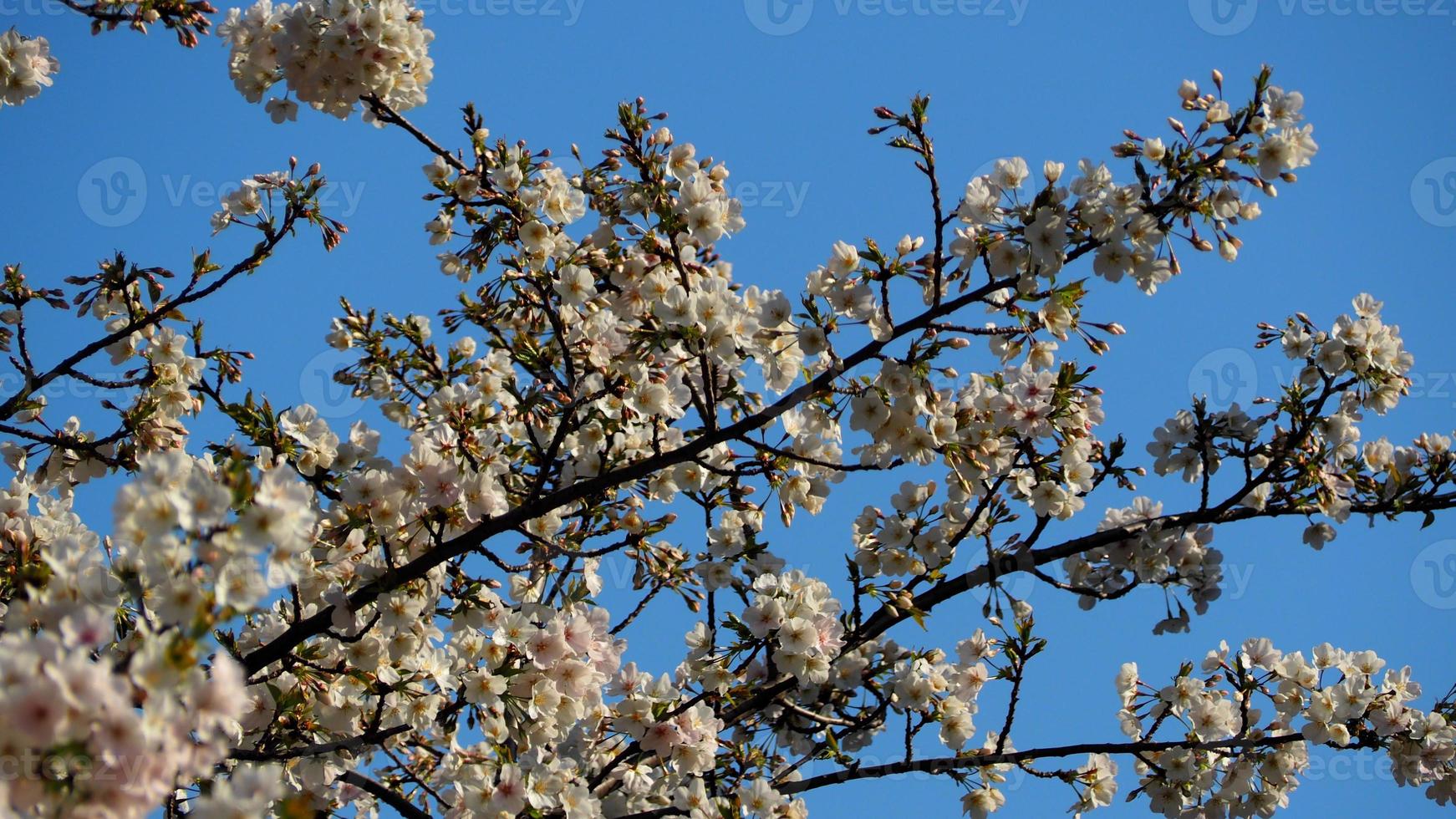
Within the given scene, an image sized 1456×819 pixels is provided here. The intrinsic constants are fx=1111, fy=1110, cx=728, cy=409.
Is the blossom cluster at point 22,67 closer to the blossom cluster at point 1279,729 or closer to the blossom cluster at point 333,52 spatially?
the blossom cluster at point 333,52

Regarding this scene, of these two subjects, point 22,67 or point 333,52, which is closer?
point 333,52

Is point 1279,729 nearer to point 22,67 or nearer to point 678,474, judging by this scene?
point 678,474

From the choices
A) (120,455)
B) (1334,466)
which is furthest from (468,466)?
(1334,466)

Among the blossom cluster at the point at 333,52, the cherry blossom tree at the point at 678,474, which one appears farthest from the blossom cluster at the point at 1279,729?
the blossom cluster at the point at 333,52

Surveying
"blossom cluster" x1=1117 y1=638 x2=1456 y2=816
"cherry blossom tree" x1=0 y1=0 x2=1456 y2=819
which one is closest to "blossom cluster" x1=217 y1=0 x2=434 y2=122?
"cherry blossom tree" x1=0 y1=0 x2=1456 y2=819

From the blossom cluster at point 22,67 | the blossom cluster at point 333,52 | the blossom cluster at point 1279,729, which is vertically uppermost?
the blossom cluster at point 22,67

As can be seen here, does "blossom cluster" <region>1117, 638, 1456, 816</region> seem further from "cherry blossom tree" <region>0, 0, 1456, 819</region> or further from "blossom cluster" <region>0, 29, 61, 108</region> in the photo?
"blossom cluster" <region>0, 29, 61, 108</region>

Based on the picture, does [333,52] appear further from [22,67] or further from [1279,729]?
[1279,729]

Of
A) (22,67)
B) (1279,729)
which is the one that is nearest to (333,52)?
(22,67)

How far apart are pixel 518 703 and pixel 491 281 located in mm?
1825

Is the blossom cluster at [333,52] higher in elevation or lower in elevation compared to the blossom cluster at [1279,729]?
higher

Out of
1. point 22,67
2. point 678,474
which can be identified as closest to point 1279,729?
point 678,474

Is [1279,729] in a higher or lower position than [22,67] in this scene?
lower

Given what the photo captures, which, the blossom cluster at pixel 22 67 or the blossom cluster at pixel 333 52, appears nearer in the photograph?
the blossom cluster at pixel 333 52
